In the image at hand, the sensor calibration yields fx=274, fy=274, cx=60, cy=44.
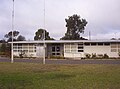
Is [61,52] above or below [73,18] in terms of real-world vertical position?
below

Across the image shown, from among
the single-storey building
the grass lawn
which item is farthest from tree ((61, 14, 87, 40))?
the grass lawn

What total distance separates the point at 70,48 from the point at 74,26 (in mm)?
34336

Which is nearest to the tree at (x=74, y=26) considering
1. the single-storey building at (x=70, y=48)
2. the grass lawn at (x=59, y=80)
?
the single-storey building at (x=70, y=48)

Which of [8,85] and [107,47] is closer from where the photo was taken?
[8,85]

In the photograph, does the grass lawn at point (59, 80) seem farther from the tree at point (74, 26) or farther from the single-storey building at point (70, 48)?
the tree at point (74, 26)

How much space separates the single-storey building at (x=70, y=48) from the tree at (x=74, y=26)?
29.2 metres

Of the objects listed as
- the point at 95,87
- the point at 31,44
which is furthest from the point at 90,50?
the point at 95,87

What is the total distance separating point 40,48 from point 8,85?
123 feet

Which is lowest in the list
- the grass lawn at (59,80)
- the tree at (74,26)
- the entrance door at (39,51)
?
the grass lawn at (59,80)

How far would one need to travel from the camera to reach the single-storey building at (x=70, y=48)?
4688 cm

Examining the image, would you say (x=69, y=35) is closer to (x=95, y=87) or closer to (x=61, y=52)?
(x=61, y=52)

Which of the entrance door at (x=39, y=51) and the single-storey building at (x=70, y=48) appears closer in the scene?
the single-storey building at (x=70, y=48)

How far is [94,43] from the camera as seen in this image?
47.8 m

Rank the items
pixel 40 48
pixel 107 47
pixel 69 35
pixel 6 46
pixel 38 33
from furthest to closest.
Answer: pixel 38 33, pixel 69 35, pixel 6 46, pixel 40 48, pixel 107 47
